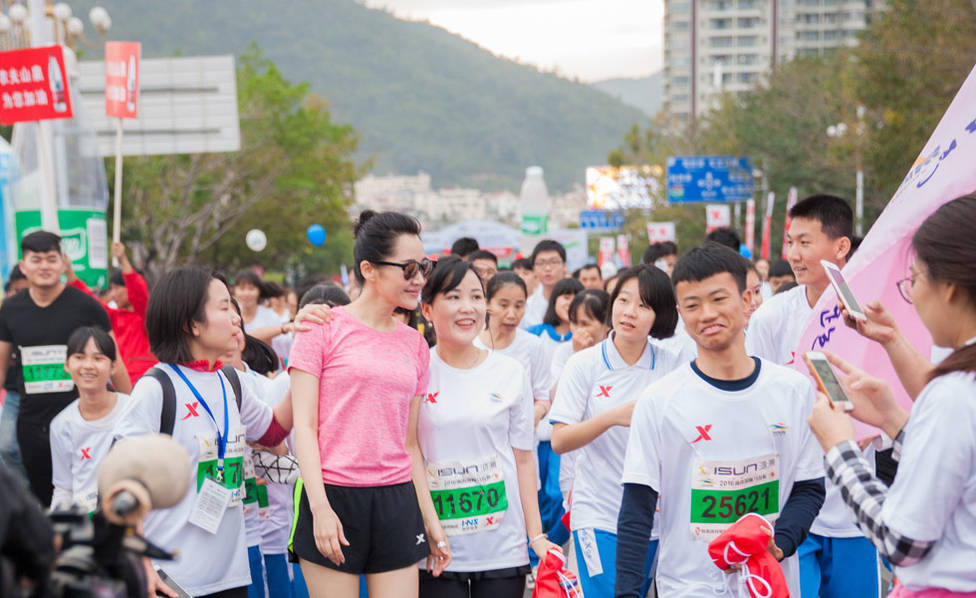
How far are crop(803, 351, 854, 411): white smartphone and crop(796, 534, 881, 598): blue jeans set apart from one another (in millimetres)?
1869

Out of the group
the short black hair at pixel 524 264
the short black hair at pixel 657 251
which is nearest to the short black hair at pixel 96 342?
the short black hair at pixel 657 251

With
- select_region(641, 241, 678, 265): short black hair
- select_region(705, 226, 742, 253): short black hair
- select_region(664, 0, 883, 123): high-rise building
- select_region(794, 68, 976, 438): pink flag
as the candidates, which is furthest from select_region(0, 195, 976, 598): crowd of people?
select_region(664, 0, 883, 123): high-rise building

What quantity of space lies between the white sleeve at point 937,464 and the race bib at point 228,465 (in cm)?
252

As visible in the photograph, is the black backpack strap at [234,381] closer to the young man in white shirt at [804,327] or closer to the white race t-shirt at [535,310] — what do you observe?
the young man in white shirt at [804,327]

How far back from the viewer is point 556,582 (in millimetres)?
4207

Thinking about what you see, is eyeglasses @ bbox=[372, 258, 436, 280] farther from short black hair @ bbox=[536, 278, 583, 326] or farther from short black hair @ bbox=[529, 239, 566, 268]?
short black hair @ bbox=[529, 239, 566, 268]

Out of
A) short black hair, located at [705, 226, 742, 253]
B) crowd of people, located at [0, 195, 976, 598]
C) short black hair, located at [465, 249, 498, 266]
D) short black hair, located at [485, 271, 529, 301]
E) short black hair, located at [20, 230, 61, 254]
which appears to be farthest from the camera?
short black hair, located at [705, 226, 742, 253]

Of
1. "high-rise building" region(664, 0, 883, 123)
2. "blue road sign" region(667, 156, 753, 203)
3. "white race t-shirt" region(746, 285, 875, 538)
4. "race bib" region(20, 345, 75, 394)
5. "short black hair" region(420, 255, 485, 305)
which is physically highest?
"high-rise building" region(664, 0, 883, 123)

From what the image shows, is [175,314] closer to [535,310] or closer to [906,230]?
[906,230]

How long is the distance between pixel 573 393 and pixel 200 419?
181cm

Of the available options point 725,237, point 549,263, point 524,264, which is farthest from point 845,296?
point 524,264

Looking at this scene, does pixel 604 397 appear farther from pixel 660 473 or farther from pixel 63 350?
pixel 63 350

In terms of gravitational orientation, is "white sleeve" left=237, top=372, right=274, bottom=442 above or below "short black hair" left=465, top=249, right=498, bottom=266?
below

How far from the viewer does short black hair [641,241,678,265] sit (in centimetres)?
1027
